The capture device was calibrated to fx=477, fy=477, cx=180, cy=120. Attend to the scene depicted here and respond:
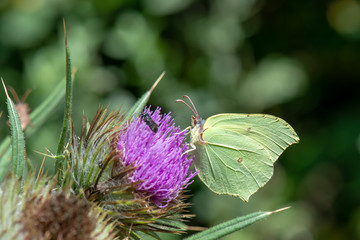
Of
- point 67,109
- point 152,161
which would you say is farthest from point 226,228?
point 67,109

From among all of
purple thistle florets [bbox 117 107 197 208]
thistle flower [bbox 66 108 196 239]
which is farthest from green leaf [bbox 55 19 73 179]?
purple thistle florets [bbox 117 107 197 208]

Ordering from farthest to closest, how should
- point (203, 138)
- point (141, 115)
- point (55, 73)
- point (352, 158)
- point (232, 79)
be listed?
point (232, 79)
point (352, 158)
point (55, 73)
point (203, 138)
point (141, 115)

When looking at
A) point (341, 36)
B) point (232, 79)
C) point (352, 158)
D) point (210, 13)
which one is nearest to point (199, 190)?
point (232, 79)

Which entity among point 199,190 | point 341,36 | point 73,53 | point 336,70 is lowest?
point 199,190

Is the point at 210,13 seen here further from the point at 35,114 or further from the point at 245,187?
the point at 35,114

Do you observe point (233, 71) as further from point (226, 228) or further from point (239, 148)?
point (226, 228)

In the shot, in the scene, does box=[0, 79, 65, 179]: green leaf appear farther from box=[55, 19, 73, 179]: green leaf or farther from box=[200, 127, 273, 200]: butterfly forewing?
box=[200, 127, 273, 200]: butterfly forewing

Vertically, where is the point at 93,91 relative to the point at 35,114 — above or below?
below
